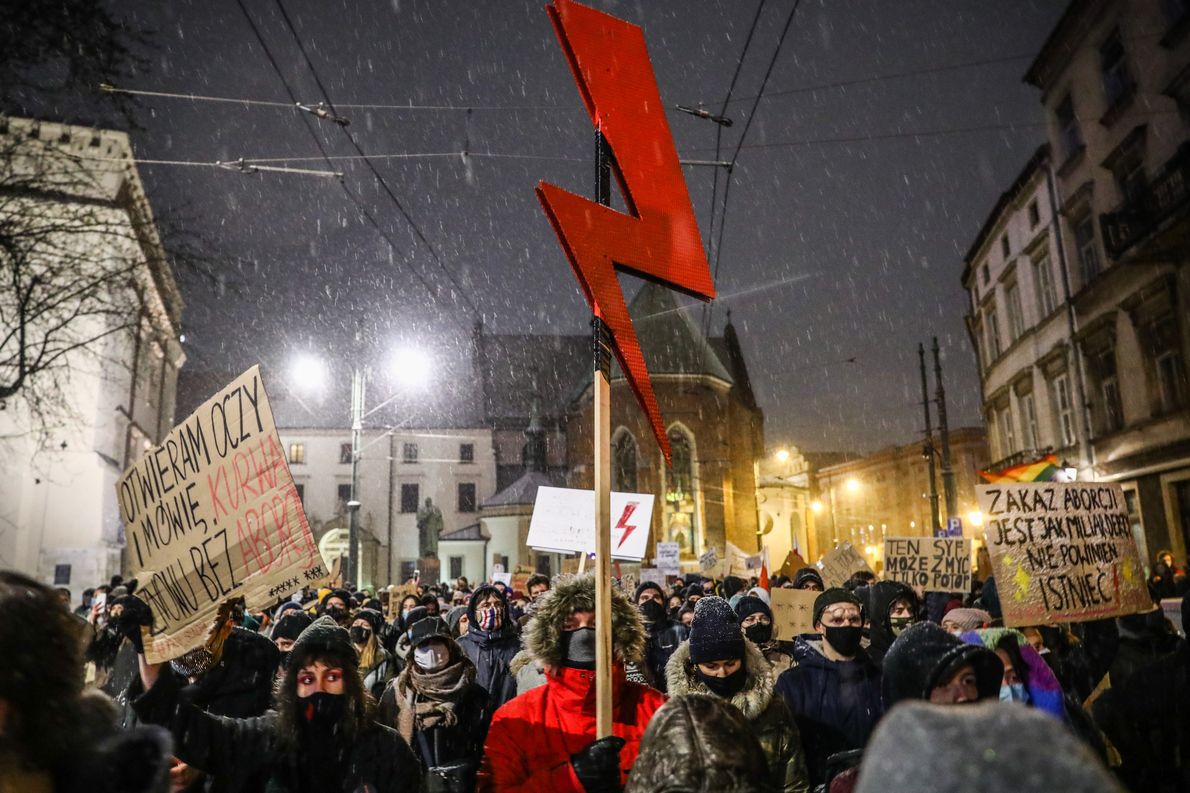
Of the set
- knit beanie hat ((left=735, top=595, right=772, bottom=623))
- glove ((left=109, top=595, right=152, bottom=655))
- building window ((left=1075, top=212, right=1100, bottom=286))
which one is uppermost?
building window ((left=1075, top=212, right=1100, bottom=286))

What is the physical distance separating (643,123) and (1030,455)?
1122 inches

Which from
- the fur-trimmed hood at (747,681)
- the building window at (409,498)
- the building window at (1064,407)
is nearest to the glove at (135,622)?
the fur-trimmed hood at (747,681)

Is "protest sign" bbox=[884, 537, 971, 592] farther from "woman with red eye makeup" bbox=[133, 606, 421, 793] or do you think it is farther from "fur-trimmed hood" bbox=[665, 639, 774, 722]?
"woman with red eye makeup" bbox=[133, 606, 421, 793]

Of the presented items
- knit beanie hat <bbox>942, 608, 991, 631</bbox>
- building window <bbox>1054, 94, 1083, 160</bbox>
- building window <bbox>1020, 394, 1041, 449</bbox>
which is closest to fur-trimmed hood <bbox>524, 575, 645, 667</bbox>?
knit beanie hat <bbox>942, 608, 991, 631</bbox>

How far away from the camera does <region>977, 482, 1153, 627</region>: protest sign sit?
17.9 feet

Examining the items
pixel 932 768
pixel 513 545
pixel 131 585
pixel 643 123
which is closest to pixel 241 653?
pixel 643 123

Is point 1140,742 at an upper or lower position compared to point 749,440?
lower

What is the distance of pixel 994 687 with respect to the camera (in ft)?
8.64

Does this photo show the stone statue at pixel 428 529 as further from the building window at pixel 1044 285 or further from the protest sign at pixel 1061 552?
the protest sign at pixel 1061 552

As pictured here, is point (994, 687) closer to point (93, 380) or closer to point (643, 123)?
point (643, 123)

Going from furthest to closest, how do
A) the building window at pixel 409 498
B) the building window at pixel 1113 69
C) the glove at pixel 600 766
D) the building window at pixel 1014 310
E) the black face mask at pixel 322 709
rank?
the building window at pixel 409 498 < the building window at pixel 1014 310 < the building window at pixel 1113 69 < the black face mask at pixel 322 709 < the glove at pixel 600 766

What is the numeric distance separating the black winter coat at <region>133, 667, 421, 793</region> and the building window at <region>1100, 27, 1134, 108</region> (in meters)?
24.6

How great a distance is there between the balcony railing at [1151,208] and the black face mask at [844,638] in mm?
18031

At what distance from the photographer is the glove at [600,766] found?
280 centimetres
